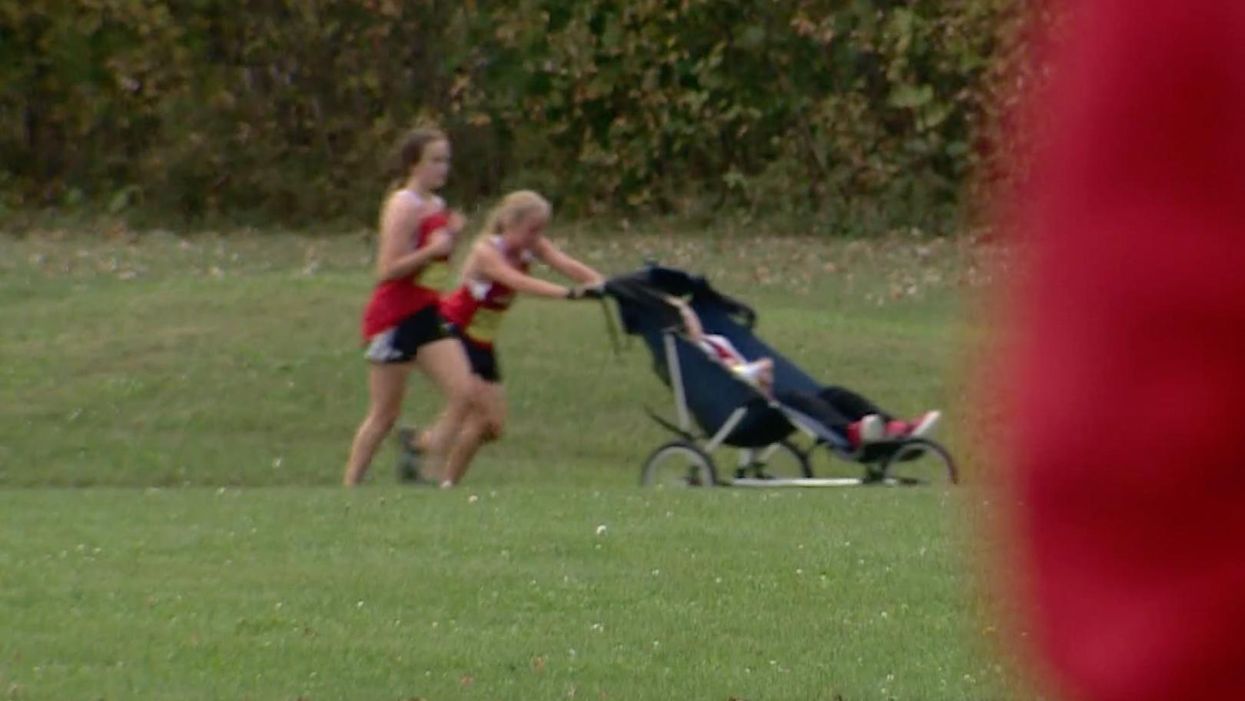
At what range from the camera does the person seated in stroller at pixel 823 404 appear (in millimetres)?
12352

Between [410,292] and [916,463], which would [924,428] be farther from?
[410,292]

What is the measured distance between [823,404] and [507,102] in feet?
46.8

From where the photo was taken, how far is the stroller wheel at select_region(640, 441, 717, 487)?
1253 centimetres

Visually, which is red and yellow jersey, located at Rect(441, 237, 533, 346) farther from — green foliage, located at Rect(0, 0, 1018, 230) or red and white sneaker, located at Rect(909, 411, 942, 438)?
green foliage, located at Rect(0, 0, 1018, 230)

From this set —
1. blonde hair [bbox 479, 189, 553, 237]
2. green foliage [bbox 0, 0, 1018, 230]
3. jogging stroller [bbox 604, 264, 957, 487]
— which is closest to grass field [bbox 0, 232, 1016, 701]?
jogging stroller [bbox 604, 264, 957, 487]

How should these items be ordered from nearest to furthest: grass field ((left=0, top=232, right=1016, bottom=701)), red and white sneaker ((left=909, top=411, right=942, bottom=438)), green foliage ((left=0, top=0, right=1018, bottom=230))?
1. grass field ((left=0, top=232, right=1016, bottom=701))
2. red and white sneaker ((left=909, top=411, right=942, bottom=438))
3. green foliage ((left=0, top=0, right=1018, bottom=230))

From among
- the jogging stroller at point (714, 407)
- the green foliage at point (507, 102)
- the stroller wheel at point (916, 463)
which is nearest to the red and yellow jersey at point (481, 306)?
the jogging stroller at point (714, 407)

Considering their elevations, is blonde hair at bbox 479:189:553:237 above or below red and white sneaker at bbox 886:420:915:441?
above

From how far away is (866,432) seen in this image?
12.4 m

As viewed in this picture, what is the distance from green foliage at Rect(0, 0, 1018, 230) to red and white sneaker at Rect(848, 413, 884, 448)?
11816mm

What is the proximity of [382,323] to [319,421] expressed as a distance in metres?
3.45

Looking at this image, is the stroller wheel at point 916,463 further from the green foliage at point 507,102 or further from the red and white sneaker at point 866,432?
the green foliage at point 507,102

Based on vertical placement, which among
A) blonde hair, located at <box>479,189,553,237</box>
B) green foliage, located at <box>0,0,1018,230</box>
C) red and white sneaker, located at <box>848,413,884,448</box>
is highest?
blonde hair, located at <box>479,189,553,237</box>

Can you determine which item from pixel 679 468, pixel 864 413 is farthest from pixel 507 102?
pixel 864 413
